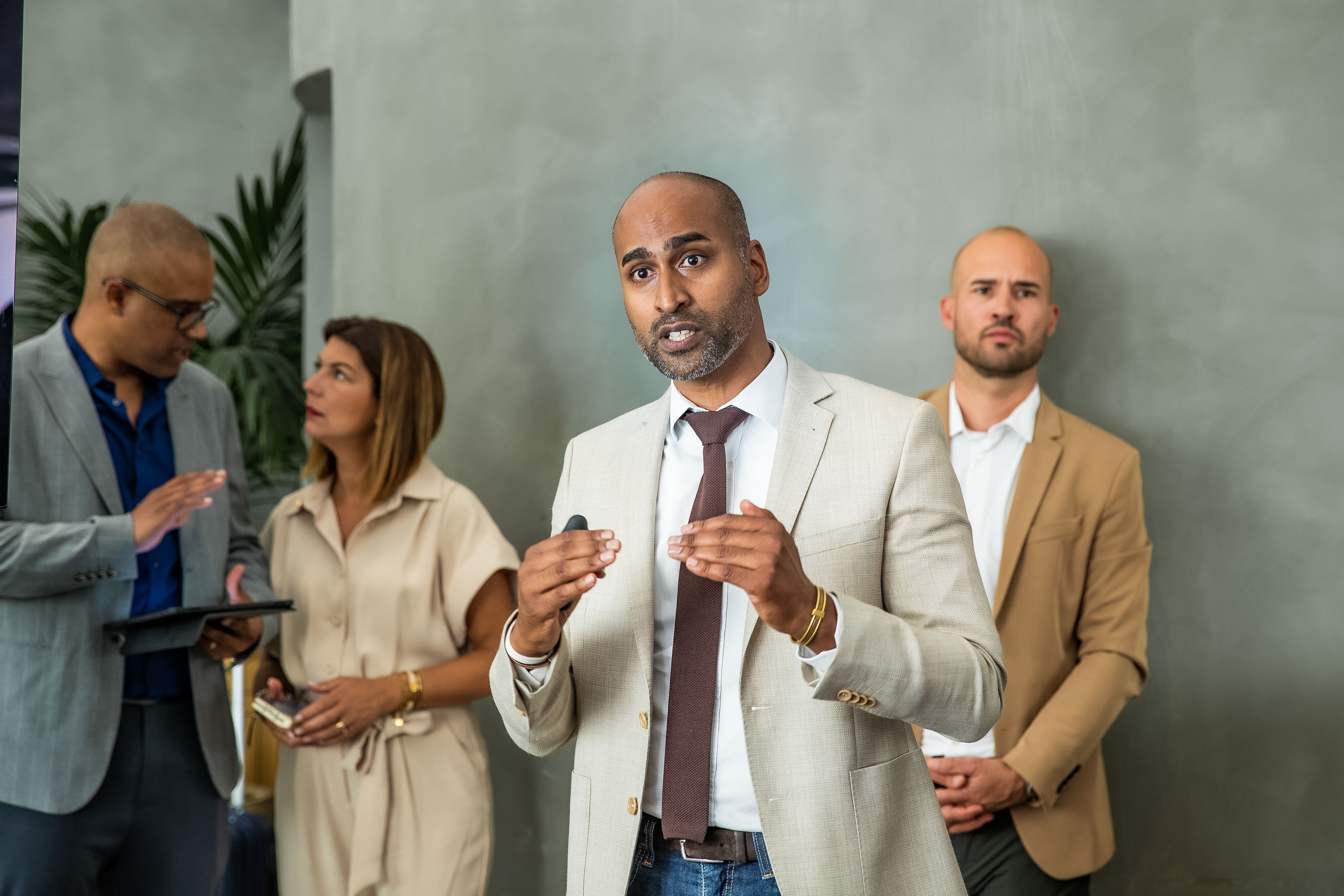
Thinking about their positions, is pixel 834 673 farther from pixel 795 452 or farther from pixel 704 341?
pixel 704 341

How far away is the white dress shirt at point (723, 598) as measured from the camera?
158 centimetres

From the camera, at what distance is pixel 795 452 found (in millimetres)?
1646

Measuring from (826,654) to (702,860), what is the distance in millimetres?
415

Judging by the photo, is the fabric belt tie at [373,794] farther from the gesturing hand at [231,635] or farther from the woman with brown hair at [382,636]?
the gesturing hand at [231,635]

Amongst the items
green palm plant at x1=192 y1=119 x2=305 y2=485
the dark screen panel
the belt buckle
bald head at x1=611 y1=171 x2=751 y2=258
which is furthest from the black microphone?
A: green palm plant at x1=192 y1=119 x2=305 y2=485

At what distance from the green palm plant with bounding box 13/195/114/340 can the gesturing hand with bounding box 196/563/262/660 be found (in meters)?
3.30

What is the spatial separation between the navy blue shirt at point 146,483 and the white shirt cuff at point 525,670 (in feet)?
4.52

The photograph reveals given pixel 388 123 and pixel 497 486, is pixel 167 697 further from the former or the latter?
pixel 388 123

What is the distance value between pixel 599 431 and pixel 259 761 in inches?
129

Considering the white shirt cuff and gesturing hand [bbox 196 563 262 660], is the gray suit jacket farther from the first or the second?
the white shirt cuff

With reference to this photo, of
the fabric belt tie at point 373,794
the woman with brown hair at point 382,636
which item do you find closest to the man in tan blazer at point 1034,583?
the woman with brown hair at point 382,636

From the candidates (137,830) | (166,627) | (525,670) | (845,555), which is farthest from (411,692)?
(845,555)

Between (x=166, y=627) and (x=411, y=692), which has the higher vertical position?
(x=166, y=627)

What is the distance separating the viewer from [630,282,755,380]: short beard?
1.69m
